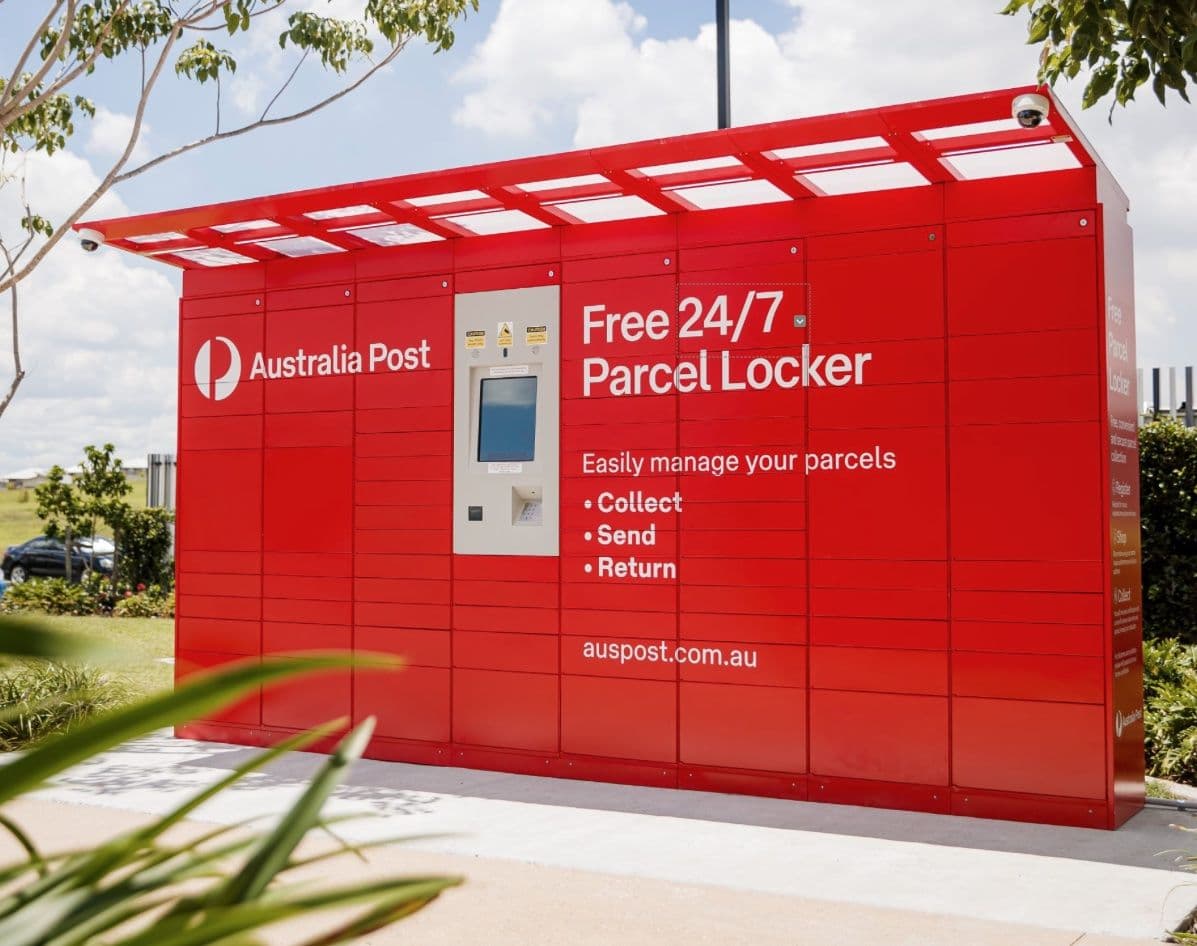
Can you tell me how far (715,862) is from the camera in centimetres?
591

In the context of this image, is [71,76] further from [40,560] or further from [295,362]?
[40,560]

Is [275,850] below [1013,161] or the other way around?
below

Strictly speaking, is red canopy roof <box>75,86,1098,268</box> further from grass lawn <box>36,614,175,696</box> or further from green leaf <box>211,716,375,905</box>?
green leaf <box>211,716,375,905</box>

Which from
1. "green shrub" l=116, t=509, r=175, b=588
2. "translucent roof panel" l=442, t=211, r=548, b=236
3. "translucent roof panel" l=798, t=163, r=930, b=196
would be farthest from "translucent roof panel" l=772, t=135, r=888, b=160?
"green shrub" l=116, t=509, r=175, b=588

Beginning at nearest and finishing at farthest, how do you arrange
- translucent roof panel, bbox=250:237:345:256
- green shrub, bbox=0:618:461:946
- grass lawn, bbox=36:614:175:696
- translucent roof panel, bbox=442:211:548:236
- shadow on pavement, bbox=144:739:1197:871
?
green shrub, bbox=0:618:461:946 < shadow on pavement, bbox=144:739:1197:871 < translucent roof panel, bbox=442:211:548:236 < translucent roof panel, bbox=250:237:345:256 < grass lawn, bbox=36:614:175:696

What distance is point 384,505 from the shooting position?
8.52 m

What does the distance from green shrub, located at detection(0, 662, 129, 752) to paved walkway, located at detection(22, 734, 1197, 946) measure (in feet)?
4.68

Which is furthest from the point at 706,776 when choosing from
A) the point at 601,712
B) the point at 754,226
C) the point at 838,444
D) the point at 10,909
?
the point at 10,909

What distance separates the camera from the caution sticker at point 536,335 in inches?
316

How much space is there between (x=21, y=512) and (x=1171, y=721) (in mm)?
20843

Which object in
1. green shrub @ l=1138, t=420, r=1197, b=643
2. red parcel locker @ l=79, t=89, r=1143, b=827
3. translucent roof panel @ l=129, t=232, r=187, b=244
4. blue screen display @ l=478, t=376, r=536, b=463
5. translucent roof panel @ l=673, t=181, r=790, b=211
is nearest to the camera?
red parcel locker @ l=79, t=89, r=1143, b=827

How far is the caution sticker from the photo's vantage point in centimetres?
803

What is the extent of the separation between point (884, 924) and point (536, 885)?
1.39 meters

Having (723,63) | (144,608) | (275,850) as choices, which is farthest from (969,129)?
(144,608)
